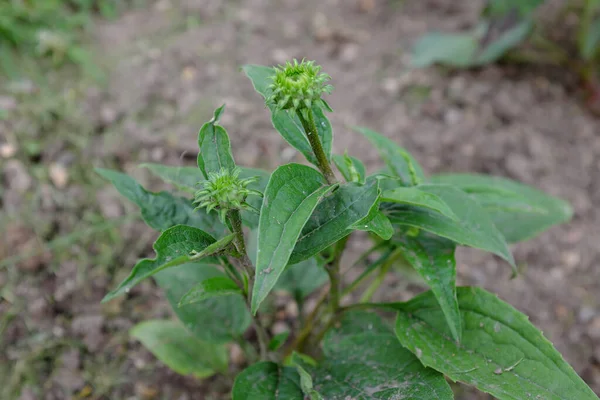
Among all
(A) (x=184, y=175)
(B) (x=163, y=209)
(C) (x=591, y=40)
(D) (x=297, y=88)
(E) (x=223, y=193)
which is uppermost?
(C) (x=591, y=40)

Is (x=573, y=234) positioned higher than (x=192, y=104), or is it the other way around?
(x=192, y=104)

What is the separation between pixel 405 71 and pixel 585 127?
1.23 m

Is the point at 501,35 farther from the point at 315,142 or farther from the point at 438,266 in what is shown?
the point at 315,142

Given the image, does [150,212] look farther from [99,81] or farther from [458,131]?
[458,131]

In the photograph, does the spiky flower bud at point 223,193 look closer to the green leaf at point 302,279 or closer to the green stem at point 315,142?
the green stem at point 315,142

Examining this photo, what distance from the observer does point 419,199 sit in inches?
62.9

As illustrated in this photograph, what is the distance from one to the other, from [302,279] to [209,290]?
0.81m

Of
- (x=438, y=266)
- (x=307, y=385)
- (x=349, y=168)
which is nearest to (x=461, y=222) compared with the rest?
(x=438, y=266)

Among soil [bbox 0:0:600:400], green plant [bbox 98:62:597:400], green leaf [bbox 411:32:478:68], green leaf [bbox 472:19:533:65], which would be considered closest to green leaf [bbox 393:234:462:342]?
green plant [bbox 98:62:597:400]

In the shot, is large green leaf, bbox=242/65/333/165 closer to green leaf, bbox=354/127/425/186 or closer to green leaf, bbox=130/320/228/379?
green leaf, bbox=354/127/425/186

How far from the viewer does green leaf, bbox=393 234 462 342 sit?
1609mm

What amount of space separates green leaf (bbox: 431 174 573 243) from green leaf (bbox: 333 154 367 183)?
374mm

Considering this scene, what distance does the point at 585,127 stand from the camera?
11.6 feet

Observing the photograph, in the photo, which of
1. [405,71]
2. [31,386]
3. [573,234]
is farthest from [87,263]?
[573,234]
